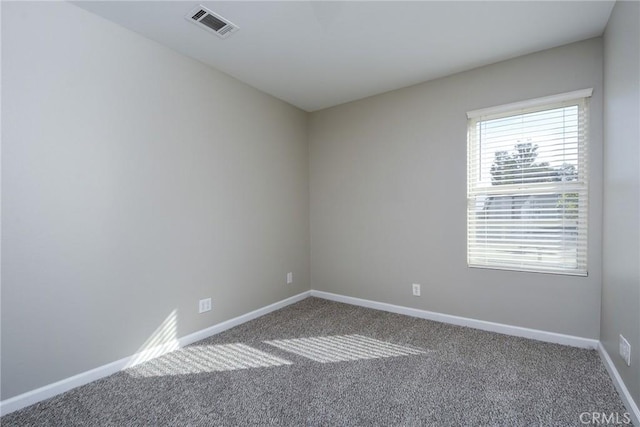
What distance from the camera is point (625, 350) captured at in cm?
174

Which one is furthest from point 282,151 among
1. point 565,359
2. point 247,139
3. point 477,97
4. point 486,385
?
point 565,359

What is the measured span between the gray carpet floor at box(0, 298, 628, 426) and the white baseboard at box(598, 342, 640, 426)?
5 cm

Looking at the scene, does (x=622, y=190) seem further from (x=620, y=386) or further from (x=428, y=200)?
(x=428, y=200)

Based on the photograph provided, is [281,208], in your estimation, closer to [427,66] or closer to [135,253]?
[135,253]

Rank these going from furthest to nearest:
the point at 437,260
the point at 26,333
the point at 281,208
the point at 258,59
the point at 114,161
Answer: the point at 281,208 → the point at 437,260 → the point at 258,59 → the point at 114,161 → the point at 26,333

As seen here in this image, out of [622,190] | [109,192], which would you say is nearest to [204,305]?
[109,192]

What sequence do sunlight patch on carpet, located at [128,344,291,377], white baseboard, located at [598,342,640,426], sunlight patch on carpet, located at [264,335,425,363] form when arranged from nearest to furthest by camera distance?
1. white baseboard, located at [598,342,640,426]
2. sunlight patch on carpet, located at [128,344,291,377]
3. sunlight patch on carpet, located at [264,335,425,363]

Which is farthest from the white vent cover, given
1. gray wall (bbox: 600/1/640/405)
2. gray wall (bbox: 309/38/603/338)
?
gray wall (bbox: 600/1/640/405)

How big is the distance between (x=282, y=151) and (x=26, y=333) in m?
2.74

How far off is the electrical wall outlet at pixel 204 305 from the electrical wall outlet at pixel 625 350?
3.02 metres

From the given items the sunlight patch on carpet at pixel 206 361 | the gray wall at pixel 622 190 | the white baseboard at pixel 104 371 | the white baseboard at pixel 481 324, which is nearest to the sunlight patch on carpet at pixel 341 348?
the sunlight patch on carpet at pixel 206 361

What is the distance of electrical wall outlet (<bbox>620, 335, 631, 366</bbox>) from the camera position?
1.69 meters

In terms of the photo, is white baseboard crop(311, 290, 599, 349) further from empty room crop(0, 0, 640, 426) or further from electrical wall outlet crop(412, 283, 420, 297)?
electrical wall outlet crop(412, 283, 420, 297)

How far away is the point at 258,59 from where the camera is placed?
267 cm
